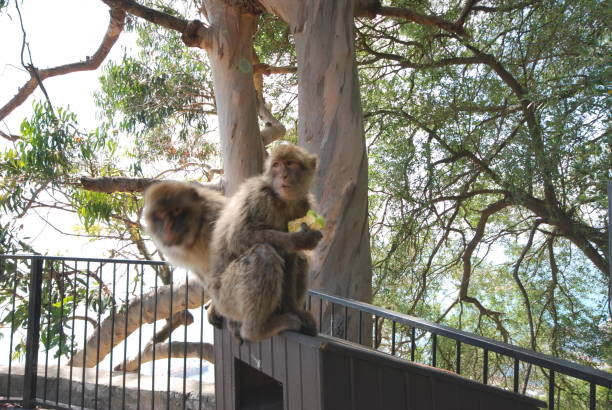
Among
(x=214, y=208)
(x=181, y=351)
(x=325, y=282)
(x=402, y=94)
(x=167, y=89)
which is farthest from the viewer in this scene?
(x=181, y=351)

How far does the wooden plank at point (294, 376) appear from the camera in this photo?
240 centimetres

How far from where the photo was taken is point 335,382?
2197 millimetres

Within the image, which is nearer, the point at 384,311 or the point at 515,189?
the point at 384,311

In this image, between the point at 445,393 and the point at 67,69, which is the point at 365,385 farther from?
the point at 67,69

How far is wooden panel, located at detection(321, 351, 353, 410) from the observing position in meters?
2.18

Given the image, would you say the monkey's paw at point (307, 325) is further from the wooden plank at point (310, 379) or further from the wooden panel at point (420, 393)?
the wooden panel at point (420, 393)

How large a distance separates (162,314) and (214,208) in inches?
330

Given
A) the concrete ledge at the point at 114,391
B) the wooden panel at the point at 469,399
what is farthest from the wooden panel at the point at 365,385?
the concrete ledge at the point at 114,391

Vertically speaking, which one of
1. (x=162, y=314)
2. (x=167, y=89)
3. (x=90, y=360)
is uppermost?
(x=167, y=89)

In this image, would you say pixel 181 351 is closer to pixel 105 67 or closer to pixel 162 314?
pixel 162 314

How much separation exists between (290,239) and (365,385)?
1096 mm

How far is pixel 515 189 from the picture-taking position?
20.7 feet

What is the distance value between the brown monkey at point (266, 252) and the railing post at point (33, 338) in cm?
273

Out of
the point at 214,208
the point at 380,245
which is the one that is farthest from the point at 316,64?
the point at 380,245
